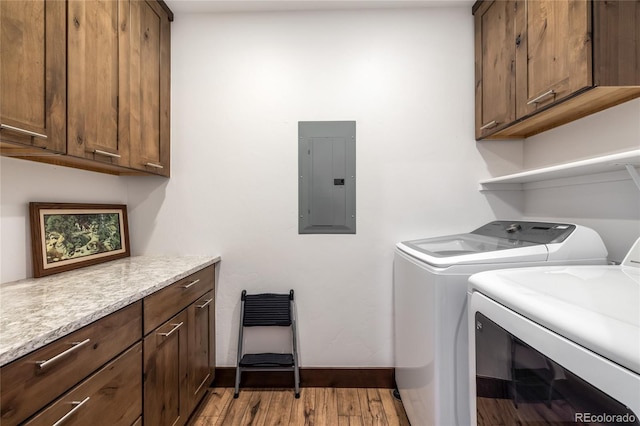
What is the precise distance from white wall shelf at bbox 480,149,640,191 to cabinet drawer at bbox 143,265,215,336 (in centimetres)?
181

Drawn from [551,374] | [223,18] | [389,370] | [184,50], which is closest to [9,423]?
A: [551,374]

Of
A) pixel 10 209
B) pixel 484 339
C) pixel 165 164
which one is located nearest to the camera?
pixel 484 339

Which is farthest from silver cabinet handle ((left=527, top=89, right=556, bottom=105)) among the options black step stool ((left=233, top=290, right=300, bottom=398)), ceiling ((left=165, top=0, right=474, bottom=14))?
black step stool ((left=233, top=290, right=300, bottom=398))

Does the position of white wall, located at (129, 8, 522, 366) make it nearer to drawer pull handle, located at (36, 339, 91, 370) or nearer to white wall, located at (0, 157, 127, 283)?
white wall, located at (0, 157, 127, 283)

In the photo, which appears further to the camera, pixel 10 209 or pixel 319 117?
pixel 319 117

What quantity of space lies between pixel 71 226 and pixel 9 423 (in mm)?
1154

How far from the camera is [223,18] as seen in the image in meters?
2.07

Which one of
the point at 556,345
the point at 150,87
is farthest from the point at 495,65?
the point at 150,87

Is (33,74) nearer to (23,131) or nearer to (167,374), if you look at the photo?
(23,131)

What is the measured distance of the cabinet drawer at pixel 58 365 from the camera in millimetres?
713

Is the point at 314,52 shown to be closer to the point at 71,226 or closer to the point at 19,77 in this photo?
the point at 19,77

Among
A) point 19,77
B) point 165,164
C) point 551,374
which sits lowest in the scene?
point 551,374

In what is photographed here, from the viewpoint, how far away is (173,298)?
4.84 feet

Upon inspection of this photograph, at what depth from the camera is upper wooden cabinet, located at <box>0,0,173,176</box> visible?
1.05 m
